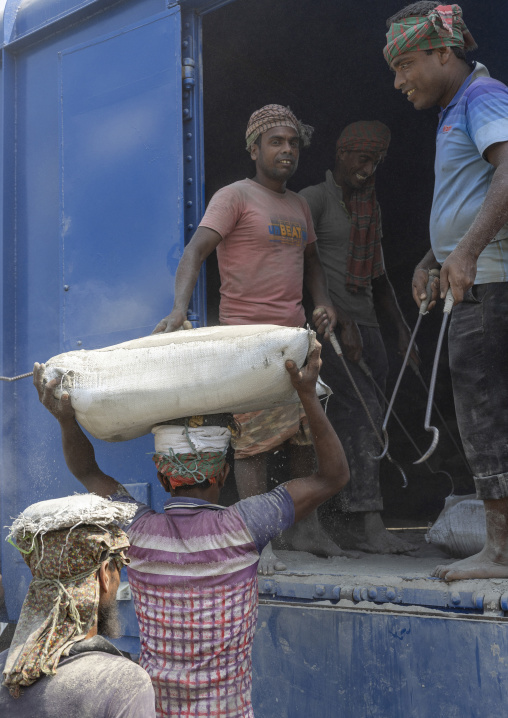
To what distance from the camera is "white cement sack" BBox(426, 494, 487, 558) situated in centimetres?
347

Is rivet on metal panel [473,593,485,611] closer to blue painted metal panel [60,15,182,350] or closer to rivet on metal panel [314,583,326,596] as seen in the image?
rivet on metal panel [314,583,326,596]

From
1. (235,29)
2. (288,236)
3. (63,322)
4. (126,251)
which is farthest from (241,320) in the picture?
(235,29)

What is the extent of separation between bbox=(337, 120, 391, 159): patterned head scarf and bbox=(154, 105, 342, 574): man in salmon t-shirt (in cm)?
48

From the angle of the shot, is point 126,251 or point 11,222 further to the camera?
point 11,222

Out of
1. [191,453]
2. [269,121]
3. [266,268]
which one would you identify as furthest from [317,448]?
[269,121]

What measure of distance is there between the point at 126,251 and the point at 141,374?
5.94 feet

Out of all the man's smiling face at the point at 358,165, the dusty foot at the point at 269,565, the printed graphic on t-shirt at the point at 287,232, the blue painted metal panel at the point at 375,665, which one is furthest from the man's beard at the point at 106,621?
the man's smiling face at the point at 358,165

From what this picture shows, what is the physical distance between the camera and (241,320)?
357cm

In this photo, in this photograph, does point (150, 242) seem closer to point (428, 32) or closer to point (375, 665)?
point (428, 32)

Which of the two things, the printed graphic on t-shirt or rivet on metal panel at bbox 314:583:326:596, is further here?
the printed graphic on t-shirt

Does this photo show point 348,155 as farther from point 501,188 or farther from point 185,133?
point 501,188

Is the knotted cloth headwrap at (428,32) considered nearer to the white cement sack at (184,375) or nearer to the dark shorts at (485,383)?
the dark shorts at (485,383)

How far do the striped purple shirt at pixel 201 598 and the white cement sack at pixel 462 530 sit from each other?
1.73 m

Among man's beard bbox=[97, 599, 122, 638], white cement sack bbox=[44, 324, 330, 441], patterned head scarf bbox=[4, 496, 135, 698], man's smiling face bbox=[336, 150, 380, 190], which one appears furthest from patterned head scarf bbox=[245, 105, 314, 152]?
man's beard bbox=[97, 599, 122, 638]
